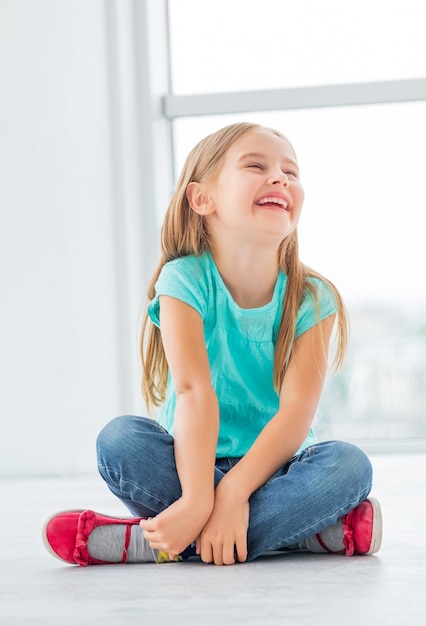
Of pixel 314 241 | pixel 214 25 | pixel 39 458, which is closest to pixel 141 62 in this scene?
pixel 214 25

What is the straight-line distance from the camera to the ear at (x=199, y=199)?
1344 mm

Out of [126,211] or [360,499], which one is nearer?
[360,499]

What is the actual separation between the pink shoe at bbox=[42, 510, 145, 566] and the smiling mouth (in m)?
0.48

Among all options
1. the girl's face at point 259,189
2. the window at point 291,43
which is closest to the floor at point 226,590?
the girl's face at point 259,189

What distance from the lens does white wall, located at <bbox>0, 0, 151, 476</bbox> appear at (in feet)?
7.26

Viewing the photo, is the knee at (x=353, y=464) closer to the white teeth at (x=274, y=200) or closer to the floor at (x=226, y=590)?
the floor at (x=226, y=590)

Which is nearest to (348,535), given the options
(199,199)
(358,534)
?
(358,534)

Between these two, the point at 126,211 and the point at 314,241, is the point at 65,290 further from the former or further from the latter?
the point at 314,241

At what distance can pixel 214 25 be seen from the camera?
258 centimetres

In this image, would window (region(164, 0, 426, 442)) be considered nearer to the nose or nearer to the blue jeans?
the nose

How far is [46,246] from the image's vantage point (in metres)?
2.22

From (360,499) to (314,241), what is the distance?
1.48 metres

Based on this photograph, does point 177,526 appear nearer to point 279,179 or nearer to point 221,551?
point 221,551

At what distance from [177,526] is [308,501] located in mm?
157
